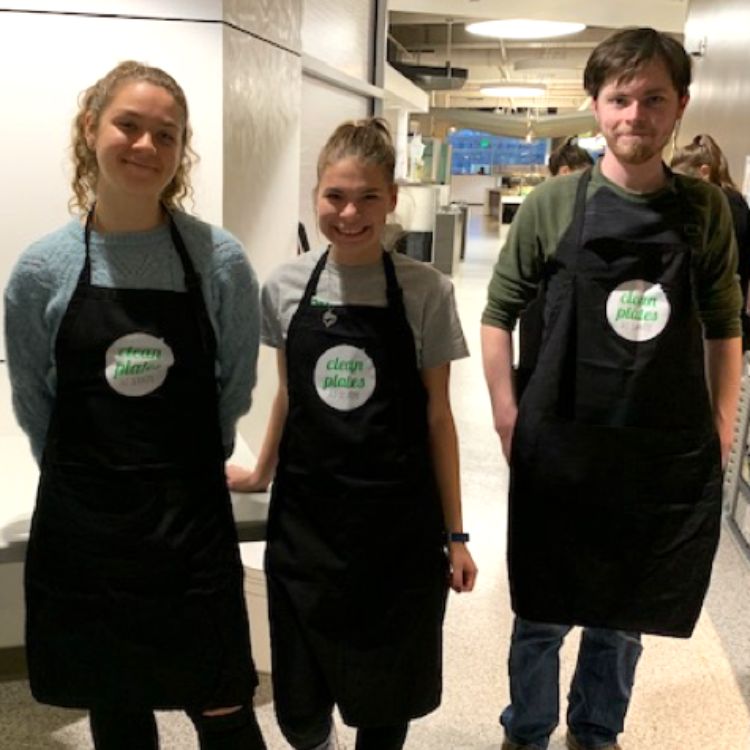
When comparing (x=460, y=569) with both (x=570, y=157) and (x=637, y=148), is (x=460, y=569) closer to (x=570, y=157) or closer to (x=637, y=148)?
(x=637, y=148)

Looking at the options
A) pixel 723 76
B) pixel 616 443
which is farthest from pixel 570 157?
pixel 616 443

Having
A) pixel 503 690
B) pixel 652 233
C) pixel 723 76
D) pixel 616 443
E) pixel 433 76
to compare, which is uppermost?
pixel 433 76

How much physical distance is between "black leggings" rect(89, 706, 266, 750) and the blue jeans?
611 mm

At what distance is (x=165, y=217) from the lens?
4.56 feet

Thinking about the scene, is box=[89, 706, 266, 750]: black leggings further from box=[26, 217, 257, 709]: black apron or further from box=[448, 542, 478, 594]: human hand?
box=[448, 542, 478, 594]: human hand

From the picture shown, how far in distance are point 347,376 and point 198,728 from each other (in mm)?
717

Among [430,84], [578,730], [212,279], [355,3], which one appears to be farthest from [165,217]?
[430,84]

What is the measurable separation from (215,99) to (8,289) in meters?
0.79

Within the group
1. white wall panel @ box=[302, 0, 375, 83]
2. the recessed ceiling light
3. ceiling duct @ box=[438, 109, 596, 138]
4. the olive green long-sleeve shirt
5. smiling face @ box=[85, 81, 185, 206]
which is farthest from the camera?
ceiling duct @ box=[438, 109, 596, 138]

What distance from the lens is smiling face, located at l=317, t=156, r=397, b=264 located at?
138 cm

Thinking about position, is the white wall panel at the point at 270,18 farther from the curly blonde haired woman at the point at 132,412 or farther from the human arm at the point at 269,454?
the human arm at the point at 269,454

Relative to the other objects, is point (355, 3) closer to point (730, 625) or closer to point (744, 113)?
point (744, 113)

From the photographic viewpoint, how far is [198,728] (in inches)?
60.7

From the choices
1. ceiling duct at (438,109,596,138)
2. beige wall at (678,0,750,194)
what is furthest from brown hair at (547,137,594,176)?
ceiling duct at (438,109,596,138)
